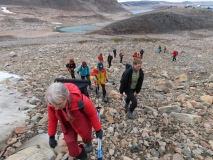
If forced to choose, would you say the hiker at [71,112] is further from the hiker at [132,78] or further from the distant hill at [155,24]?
the distant hill at [155,24]

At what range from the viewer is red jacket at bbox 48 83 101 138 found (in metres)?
2.92

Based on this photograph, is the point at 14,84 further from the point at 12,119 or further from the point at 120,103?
the point at 120,103

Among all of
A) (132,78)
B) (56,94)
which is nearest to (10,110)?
(132,78)

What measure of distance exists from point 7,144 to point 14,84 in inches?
190

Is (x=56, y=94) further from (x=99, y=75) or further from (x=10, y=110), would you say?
(x=99, y=75)

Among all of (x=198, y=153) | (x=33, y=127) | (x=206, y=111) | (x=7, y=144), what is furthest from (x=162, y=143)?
(x=7, y=144)

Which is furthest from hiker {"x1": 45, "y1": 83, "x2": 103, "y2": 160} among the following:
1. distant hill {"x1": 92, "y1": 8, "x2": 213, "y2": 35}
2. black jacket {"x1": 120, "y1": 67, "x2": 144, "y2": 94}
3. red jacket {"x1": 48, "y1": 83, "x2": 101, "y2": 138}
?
distant hill {"x1": 92, "y1": 8, "x2": 213, "y2": 35}

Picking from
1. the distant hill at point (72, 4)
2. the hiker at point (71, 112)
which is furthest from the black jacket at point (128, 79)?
the distant hill at point (72, 4)

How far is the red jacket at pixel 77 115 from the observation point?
9.58 ft

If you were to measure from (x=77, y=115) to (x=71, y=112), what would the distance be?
15 cm

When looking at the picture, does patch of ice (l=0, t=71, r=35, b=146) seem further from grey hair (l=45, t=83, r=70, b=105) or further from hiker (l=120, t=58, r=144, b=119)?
hiker (l=120, t=58, r=144, b=119)

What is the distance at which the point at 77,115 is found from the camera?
3.10 m

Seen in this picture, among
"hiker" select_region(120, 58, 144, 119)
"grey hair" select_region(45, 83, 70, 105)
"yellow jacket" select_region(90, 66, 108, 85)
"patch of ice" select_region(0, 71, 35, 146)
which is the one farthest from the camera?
"yellow jacket" select_region(90, 66, 108, 85)

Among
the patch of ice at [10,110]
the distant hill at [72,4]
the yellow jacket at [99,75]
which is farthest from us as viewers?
the distant hill at [72,4]
